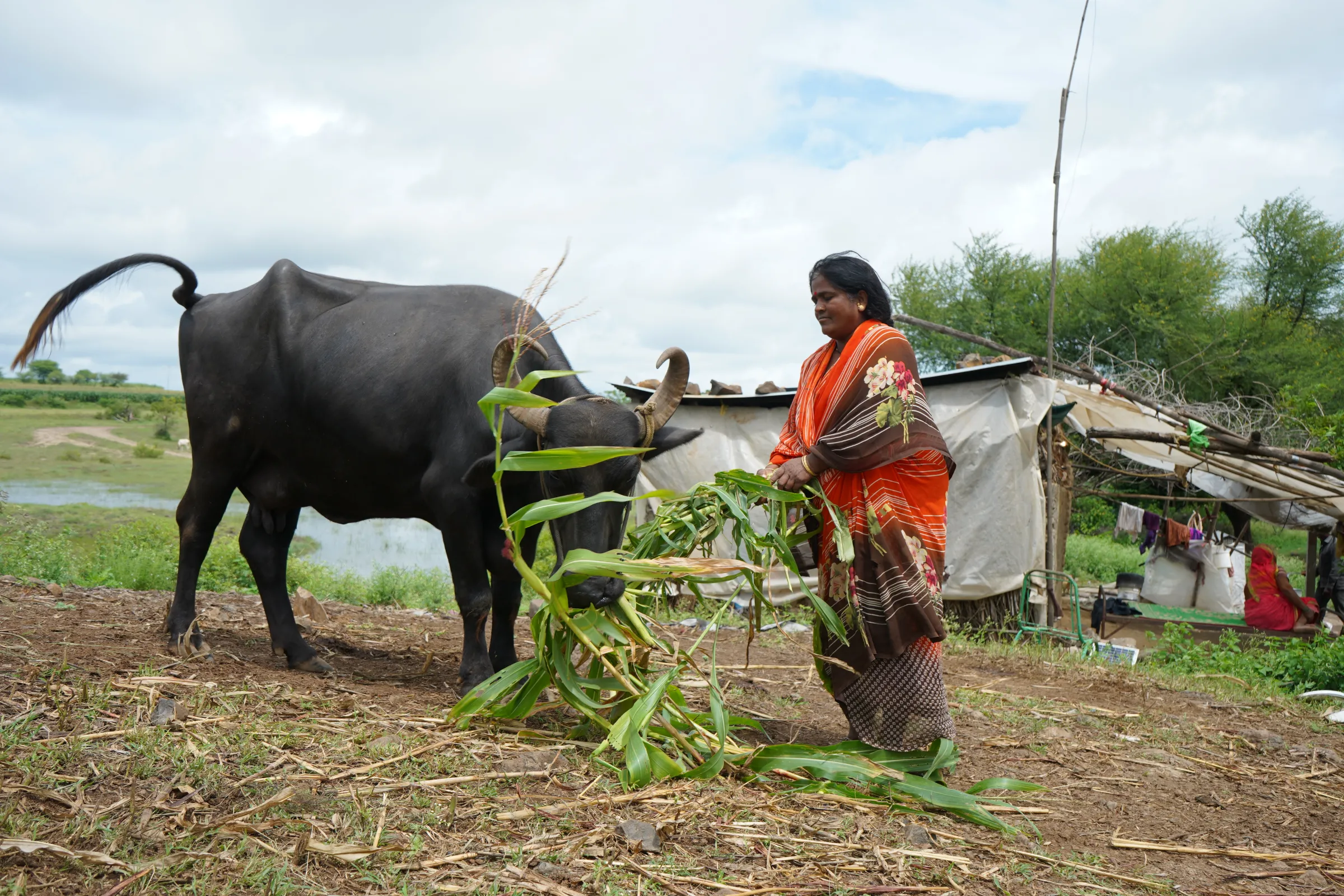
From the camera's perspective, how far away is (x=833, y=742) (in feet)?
13.6

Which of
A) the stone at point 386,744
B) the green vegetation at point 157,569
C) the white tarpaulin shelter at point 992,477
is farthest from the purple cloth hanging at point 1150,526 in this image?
the stone at point 386,744

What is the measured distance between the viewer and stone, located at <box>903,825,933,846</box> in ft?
9.44

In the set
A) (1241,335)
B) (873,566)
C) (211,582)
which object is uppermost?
(1241,335)

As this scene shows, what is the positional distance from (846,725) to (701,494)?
1.51m

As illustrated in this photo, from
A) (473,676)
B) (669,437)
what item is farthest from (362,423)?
(669,437)

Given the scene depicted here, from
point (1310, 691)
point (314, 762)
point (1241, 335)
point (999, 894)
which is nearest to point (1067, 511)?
point (1310, 691)

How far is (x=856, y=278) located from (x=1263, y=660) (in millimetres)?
5365

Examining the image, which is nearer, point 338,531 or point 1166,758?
point 1166,758

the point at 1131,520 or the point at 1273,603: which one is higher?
the point at 1131,520

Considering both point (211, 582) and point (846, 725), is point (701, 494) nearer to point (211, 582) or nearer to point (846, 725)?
point (846, 725)

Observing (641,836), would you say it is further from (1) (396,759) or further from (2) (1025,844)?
(2) (1025,844)

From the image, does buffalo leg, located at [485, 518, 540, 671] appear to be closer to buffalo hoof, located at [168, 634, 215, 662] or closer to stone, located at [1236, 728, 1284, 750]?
buffalo hoof, located at [168, 634, 215, 662]

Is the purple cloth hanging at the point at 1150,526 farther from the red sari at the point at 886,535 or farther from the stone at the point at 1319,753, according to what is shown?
the red sari at the point at 886,535

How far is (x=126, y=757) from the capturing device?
281 cm
